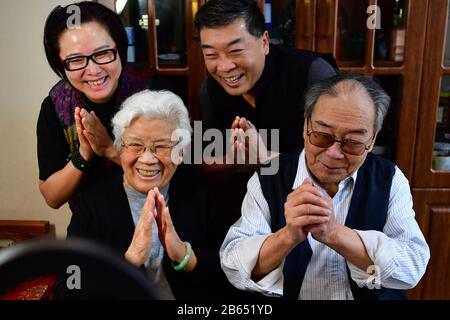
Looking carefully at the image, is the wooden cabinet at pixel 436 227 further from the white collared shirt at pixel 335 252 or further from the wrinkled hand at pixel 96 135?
the wrinkled hand at pixel 96 135

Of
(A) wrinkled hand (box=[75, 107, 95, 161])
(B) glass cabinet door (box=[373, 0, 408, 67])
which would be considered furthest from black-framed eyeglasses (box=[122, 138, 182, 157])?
(B) glass cabinet door (box=[373, 0, 408, 67])

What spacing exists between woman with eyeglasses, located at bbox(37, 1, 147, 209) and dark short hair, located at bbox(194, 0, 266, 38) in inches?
8.7

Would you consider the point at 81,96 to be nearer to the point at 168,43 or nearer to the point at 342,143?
the point at 168,43

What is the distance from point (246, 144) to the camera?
1164 mm

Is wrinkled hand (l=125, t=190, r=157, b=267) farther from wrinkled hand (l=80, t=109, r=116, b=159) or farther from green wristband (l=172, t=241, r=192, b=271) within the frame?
wrinkled hand (l=80, t=109, r=116, b=159)

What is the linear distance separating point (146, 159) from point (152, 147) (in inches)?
1.3

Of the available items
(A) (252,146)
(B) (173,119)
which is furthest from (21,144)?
(A) (252,146)

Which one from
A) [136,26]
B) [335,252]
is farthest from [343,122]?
[136,26]

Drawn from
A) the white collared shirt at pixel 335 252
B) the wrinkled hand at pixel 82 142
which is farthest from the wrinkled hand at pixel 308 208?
the wrinkled hand at pixel 82 142

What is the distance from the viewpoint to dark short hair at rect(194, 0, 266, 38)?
1.12 meters

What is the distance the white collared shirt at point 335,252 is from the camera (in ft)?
3.22

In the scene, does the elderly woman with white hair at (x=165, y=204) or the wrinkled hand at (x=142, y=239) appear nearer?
the wrinkled hand at (x=142, y=239)

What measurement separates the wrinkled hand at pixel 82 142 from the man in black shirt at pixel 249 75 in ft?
1.20

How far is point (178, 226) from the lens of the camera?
1.16 metres
